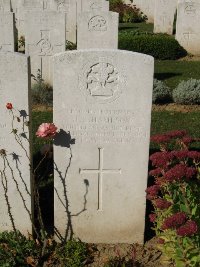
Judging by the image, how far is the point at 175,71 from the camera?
1316 centimetres

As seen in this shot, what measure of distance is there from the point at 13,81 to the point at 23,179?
1.02m

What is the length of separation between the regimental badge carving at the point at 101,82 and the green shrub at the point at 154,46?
1096 centimetres

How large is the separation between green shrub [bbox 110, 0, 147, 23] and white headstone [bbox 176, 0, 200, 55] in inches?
323

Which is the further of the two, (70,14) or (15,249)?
(70,14)

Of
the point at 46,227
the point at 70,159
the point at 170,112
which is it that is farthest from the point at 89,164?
the point at 170,112

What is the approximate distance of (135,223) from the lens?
473 cm

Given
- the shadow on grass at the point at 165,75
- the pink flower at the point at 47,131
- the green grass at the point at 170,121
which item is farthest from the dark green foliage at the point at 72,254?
the shadow on grass at the point at 165,75

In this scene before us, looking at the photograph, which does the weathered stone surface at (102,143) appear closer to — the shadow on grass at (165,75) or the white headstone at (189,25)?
the shadow on grass at (165,75)

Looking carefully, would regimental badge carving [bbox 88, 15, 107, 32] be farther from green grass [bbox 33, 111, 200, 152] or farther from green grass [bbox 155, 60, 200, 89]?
green grass [bbox 33, 111, 200, 152]

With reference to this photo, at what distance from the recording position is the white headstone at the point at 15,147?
4.07 meters

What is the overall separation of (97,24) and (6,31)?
2.29m

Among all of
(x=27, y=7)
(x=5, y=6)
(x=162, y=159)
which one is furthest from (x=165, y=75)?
(x=162, y=159)

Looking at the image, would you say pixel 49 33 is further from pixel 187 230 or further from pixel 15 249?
pixel 187 230

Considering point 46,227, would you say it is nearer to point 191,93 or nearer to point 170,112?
point 170,112
